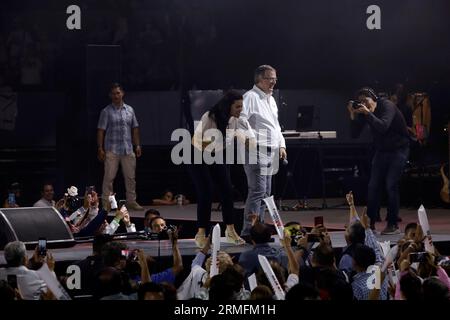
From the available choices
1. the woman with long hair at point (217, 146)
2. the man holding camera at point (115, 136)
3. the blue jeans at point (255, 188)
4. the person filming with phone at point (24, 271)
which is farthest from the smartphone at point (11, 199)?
the person filming with phone at point (24, 271)

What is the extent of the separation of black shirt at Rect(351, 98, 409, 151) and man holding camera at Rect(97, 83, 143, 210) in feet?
12.4

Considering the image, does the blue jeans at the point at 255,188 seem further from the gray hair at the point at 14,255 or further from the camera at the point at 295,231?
the gray hair at the point at 14,255

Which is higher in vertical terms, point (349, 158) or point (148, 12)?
point (148, 12)

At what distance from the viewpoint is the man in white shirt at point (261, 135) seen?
31.6 ft

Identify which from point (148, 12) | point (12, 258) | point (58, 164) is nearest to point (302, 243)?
point (12, 258)

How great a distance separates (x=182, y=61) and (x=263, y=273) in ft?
31.1

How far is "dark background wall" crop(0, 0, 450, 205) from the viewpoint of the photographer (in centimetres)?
1555

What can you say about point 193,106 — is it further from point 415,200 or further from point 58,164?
point 415,200

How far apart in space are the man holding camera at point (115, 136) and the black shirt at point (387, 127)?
149 inches

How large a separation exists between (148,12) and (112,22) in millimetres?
619

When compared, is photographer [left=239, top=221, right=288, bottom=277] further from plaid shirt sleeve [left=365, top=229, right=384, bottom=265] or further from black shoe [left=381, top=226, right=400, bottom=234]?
black shoe [left=381, top=226, right=400, bottom=234]

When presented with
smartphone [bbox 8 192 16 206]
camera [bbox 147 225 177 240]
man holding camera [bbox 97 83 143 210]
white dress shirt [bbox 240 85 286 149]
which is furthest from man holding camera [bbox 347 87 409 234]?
smartphone [bbox 8 192 16 206]
